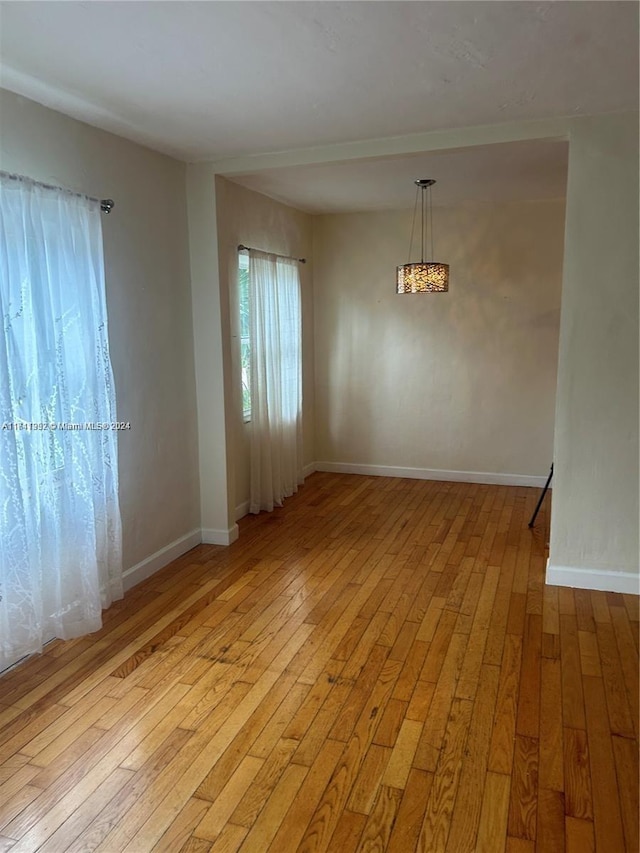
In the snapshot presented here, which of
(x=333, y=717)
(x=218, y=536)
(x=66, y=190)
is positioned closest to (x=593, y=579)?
(x=333, y=717)

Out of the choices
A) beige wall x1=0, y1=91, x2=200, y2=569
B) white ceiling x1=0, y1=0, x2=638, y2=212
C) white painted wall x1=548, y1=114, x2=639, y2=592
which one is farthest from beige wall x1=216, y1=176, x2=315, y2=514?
white painted wall x1=548, y1=114, x2=639, y2=592

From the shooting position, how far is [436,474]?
5879mm

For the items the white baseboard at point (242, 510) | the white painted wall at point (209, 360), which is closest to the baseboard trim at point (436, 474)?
the white baseboard at point (242, 510)

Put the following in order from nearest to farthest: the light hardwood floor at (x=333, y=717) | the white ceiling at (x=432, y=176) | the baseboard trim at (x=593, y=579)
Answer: the light hardwood floor at (x=333, y=717)
the baseboard trim at (x=593, y=579)
the white ceiling at (x=432, y=176)

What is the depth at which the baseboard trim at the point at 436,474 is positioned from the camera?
5.61 meters

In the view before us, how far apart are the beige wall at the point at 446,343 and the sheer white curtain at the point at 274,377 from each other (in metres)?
0.74

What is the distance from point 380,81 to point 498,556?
2801 millimetres

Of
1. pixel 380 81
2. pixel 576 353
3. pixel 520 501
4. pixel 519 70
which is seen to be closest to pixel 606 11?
pixel 519 70

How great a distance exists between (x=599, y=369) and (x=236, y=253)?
2.55m

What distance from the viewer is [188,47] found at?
2.19m

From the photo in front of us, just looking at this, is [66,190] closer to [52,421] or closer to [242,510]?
[52,421]

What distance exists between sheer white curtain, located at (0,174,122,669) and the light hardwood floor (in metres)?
0.26

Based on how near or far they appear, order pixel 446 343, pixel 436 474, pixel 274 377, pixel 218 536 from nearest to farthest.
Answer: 1. pixel 218 536
2. pixel 274 377
3. pixel 446 343
4. pixel 436 474

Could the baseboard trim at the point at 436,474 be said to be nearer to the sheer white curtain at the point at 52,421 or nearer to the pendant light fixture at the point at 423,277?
the pendant light fixture at the point at 423,277
